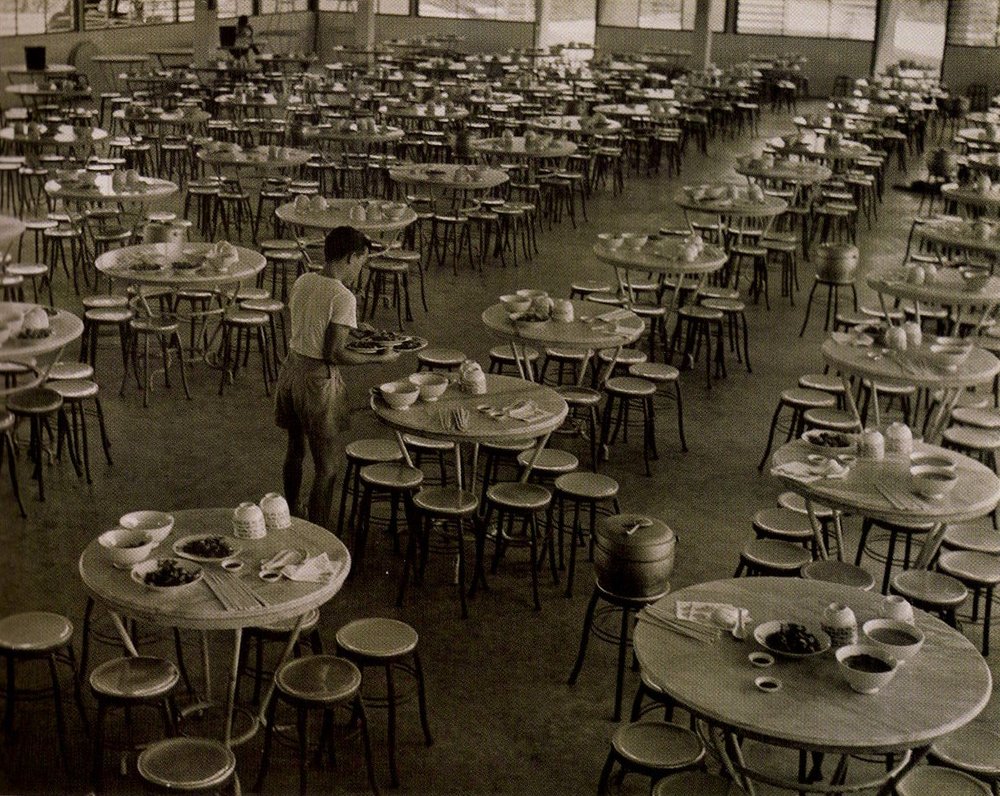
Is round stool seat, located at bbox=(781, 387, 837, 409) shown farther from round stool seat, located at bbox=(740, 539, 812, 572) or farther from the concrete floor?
round stool seat, located at bbox=(740, 539, 812, 572)

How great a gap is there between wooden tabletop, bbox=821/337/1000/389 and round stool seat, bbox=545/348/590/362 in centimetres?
147

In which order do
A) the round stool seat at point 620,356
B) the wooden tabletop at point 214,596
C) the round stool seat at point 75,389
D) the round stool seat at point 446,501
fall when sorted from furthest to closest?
the round stool seat at point 620,356 → the round stool seat at point 75,389 → the round stool seat at point 446,501 → the wooden tabletop at point 214,596

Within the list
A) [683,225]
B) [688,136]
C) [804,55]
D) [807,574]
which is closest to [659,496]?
[807,574]

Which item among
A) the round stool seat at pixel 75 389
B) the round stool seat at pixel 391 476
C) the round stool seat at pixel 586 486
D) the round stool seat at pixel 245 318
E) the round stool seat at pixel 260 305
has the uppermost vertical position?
the round stool seat at pixel 260 305

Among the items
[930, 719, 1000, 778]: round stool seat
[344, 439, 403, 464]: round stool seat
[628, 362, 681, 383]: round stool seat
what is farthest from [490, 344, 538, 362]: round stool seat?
[930, 719, 1000, 778]: round stool seat

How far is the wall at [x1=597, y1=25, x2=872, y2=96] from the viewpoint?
2925cm

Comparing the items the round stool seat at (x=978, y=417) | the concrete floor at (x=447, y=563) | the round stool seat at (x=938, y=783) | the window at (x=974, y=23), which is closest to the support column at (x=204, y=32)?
the concrete floor at (x=447, y=563)

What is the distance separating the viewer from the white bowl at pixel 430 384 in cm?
675

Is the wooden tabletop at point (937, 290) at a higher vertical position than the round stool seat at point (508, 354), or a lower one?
higher

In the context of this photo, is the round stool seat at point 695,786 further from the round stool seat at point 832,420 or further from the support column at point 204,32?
the support column at point 204,32

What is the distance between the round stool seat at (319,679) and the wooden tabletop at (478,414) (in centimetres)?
173

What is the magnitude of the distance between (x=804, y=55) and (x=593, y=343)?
23.7 metres

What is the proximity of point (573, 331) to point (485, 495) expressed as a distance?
1460 mm

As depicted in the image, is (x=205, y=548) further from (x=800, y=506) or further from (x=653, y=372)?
(x=653, y=372)
